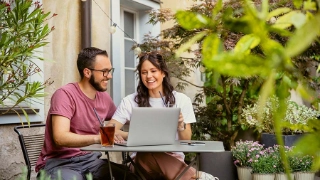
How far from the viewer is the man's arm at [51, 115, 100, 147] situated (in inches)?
118

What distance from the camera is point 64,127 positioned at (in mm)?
3082

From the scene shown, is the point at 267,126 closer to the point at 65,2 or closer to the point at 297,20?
the point at 65,2

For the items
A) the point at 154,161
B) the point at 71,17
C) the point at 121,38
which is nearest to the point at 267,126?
the point at 121,38

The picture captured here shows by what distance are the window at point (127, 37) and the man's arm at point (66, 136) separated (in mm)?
2578

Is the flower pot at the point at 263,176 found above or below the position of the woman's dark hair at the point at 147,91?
below

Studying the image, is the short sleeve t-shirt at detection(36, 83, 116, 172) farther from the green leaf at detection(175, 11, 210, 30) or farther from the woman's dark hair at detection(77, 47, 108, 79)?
the green leaf at detection(175, 11, 210, 30)

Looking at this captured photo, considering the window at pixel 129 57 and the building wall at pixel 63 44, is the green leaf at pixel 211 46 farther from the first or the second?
the window at pixel 129 57

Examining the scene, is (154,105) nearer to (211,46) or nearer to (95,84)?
(95,84)

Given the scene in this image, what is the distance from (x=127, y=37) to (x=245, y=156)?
7.24ft

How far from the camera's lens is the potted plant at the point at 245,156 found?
199 inches

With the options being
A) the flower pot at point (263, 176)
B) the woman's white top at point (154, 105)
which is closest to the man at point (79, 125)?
the woman's white top at point (154, 105)

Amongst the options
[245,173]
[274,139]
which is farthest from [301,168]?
[274,139]

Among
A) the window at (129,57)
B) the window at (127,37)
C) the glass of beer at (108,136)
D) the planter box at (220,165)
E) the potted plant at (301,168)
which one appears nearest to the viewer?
the glass of beer at (108,136)

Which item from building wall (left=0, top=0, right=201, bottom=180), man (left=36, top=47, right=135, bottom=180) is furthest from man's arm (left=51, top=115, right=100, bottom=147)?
building wall (left=0, top=0, right=201, bottom=180)
